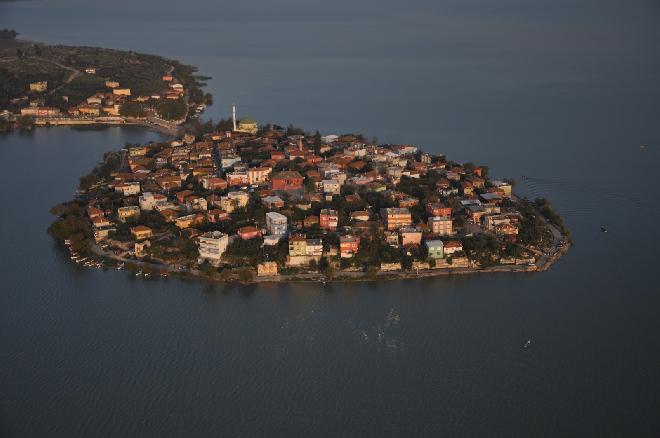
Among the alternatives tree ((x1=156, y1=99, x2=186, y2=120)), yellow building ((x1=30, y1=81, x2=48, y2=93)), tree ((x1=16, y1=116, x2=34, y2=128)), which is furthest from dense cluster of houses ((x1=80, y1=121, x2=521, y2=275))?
yellow building ((x1=30, y1=81, x2=48, y2=93))

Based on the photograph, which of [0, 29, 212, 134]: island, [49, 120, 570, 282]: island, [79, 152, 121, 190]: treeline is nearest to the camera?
[49, 120, 570, 282]: island

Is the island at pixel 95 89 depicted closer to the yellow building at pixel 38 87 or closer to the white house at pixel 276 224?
the yellow building at pixel 38 87

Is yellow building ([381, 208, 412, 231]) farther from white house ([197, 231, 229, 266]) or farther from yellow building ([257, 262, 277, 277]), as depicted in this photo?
white house ([197, 231, 229, 266])

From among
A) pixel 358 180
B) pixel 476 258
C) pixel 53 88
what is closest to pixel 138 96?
pixel 53 88

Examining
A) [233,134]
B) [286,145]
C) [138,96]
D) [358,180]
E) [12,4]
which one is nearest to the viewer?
[358,180]

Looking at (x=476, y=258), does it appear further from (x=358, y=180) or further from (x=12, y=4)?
(x=12, y=4)

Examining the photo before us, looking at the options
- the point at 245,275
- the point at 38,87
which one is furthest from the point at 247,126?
the point at 38,87

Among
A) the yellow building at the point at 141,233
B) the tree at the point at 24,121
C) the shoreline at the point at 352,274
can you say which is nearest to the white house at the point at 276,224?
the shoreline at the point at 352,274

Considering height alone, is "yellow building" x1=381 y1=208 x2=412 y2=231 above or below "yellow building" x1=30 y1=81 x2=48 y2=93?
below
